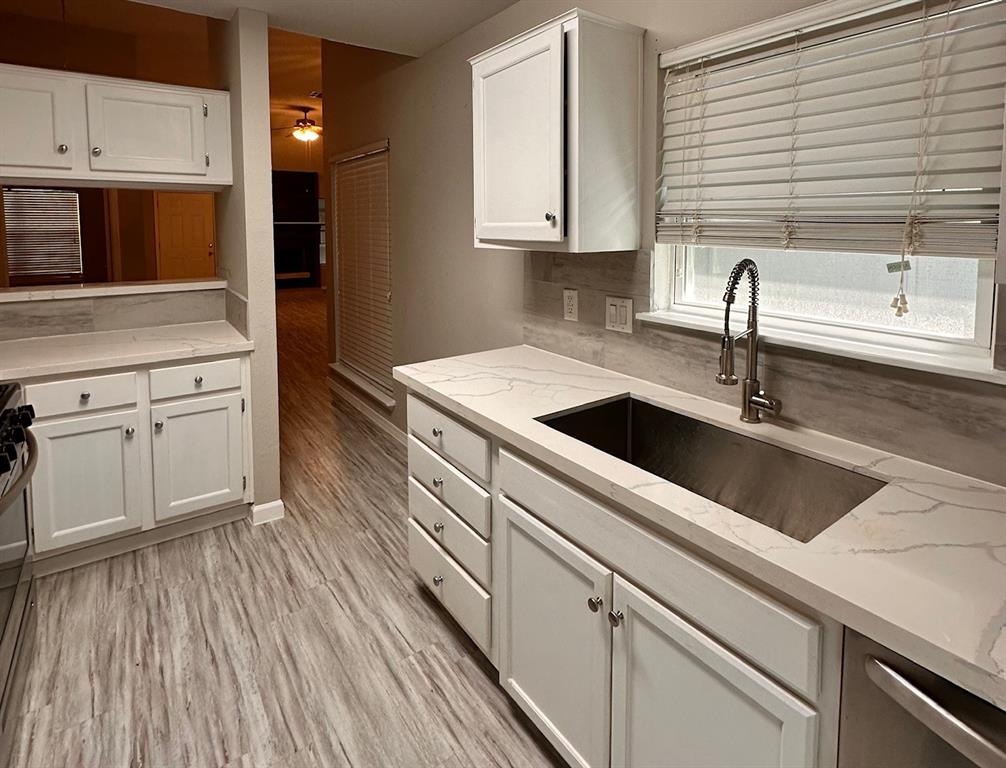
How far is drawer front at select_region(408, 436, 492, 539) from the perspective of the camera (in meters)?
2.07

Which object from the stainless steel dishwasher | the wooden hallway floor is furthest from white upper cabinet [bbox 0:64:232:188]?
the stainless steel dishwasher

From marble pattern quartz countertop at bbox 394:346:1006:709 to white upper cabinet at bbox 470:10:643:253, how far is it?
59cm

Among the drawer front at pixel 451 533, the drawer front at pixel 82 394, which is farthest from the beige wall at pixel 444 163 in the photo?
the drawer front at pixel 82 394

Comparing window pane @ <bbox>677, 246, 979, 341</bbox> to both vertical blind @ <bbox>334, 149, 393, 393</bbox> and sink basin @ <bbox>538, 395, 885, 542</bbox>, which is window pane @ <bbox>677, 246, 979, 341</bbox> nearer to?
sink basin @ <bbox>538, 395, 885, 542</bbox>

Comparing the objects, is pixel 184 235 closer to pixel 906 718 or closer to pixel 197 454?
pixel 197 454

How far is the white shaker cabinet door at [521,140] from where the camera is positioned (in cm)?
209

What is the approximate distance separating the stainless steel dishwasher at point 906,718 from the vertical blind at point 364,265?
12.5 ft

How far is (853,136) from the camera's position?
1.64 metres

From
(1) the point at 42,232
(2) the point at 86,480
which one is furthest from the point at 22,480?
(1) the point at 42,232

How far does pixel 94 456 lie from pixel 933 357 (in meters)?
2.90

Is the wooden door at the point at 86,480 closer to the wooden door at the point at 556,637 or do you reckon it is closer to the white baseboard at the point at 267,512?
the white baseboard at the point at 267,512

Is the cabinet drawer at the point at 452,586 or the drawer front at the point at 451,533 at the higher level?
the drawer front at the point at 451,533

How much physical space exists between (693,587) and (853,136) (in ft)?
3.61

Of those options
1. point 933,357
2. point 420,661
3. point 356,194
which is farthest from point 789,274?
point 356,194
